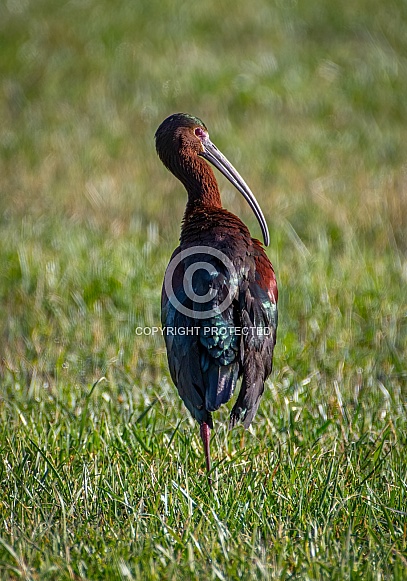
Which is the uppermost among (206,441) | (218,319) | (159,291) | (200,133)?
(200,133)

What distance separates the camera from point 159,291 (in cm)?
566

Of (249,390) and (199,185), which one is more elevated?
(199,185)

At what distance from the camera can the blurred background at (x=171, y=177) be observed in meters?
5.21

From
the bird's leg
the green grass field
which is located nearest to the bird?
the bird's leg

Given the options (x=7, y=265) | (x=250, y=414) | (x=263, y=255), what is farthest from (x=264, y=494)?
(x=7, y=265)

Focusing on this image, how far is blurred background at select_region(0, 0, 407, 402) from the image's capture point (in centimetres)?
521

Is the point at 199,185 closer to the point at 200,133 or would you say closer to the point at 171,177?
the point at 200,133

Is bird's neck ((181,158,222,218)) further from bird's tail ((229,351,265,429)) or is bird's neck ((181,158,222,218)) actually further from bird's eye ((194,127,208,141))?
bird's tail ((229,351,265,429))

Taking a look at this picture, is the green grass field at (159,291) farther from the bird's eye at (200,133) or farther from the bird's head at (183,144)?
the bird's eye at (200,133)

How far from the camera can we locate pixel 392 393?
4469 mm
